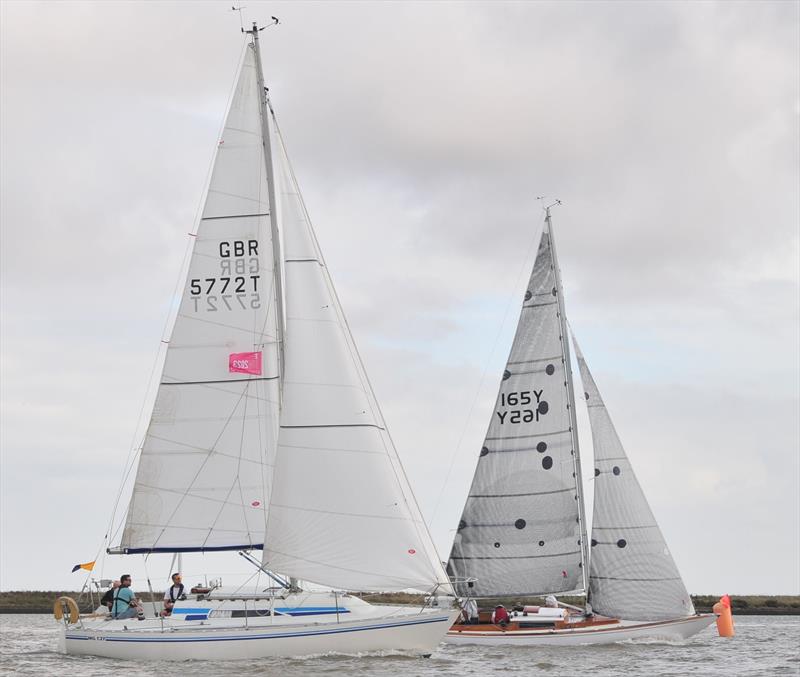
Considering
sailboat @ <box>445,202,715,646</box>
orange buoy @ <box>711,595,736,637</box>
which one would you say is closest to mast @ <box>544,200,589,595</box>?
sailboat @ <box>445,202,715,646</box>

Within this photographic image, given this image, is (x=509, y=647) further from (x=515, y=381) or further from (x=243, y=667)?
(x=243, y=667)

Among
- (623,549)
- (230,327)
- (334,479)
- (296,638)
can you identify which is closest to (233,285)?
(230,327)

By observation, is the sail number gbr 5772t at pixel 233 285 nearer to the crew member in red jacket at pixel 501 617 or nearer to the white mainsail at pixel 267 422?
the white mainsail at pixel 267 422

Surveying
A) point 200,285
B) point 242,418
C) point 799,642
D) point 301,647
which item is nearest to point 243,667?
point 301,647

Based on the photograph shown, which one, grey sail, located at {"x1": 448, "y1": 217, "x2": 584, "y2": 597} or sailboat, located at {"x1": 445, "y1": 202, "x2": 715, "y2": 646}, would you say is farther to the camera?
grey sail, located at {"x1": 448, "y1": 217, "x2": 584, "y2": 597}

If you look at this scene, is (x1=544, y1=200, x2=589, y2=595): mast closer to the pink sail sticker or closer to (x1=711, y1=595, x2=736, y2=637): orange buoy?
(x1=711, y1=595, x2=736, y2=637): orange buoy

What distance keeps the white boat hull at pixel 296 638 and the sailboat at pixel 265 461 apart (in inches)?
1.3

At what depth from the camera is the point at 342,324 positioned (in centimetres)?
3378

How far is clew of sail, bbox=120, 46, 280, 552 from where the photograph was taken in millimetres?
34094

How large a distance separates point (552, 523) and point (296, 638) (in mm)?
14076

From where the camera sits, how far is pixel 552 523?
140 ft

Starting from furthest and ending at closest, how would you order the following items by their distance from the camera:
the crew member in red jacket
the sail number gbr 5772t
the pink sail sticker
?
the crew member in red jacket
the sail number gbr 5772t
the pink sail sticker

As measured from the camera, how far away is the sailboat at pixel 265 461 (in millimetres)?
31438

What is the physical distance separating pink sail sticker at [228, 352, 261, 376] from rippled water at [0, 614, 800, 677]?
7.86 m
